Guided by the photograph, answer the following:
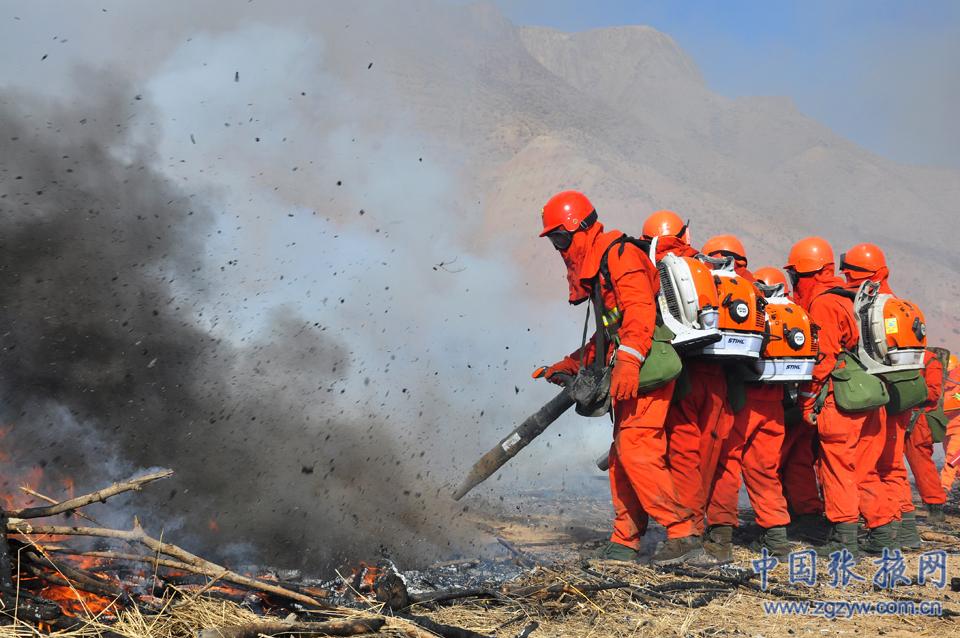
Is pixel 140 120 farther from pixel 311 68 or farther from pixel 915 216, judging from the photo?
pixel 915 216

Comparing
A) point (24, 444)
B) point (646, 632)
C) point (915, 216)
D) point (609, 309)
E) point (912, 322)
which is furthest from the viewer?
point (915, 216)

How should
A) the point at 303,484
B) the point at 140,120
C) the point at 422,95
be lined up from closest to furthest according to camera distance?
the point at 303,484 < the point at 140,120 < the point at 422,95

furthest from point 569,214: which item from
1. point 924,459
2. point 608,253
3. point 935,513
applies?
point 935,513

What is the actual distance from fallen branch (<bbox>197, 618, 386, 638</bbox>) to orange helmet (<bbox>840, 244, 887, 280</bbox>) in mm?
6083

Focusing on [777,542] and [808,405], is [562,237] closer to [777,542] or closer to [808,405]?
[808,405]

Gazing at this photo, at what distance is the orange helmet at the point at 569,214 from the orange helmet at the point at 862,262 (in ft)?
10.4

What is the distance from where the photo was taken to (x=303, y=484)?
21.5 feet

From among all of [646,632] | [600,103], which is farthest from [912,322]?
[600,103]

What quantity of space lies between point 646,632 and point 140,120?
656 cm

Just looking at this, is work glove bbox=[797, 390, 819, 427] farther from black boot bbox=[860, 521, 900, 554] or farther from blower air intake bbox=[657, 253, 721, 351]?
blower air intake bbox=[657, 253, 721, 351]

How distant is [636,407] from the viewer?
5520mm

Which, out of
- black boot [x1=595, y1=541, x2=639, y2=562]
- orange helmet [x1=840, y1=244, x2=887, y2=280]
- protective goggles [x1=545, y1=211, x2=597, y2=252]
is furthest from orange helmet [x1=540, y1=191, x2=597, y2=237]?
orange helmet [x1=840, y1=244, x2=887, y2=280]

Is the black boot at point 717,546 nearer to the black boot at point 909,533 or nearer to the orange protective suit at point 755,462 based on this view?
the orange protective suit at point 755,462

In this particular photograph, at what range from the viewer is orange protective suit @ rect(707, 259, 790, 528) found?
6461 millimetres
